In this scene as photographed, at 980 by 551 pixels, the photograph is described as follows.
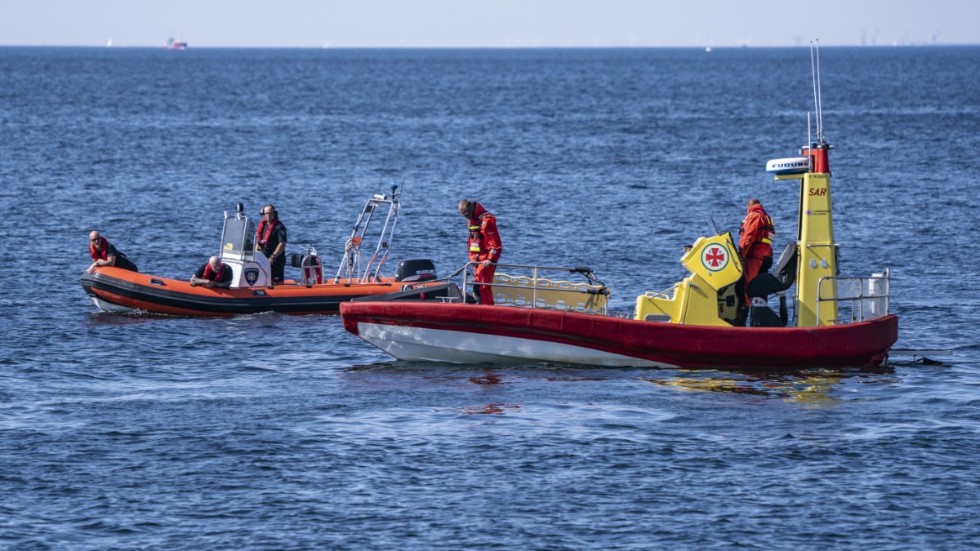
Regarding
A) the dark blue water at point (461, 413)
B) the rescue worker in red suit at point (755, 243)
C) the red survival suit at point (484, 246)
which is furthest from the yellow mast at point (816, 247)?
the red survival suit at point (484, 246)

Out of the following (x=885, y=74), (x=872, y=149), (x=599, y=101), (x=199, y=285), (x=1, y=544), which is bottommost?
(x=1, y=544)

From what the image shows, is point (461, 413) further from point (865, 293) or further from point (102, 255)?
point (102, 255)

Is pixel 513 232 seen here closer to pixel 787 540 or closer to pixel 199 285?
pixel 199 285

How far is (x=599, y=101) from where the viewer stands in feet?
324

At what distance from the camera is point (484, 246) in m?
18.6

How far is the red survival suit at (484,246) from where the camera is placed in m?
18.5

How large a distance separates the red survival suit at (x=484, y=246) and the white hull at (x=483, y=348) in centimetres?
66

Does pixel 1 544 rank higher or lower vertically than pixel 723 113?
lower

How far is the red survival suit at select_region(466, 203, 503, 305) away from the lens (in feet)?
60.7

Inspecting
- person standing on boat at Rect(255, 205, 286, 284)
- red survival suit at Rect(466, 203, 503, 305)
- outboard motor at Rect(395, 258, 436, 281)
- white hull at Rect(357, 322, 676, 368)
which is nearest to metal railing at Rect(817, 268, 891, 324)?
white hull at Rect(357, 322, 676, 368)

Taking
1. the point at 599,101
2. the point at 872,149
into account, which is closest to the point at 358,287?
the point at 872,149

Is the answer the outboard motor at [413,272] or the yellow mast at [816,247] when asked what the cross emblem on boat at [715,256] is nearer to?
the yellow mast at [816,247]

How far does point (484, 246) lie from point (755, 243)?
324 cm

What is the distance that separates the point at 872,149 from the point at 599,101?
4435 centimetres
